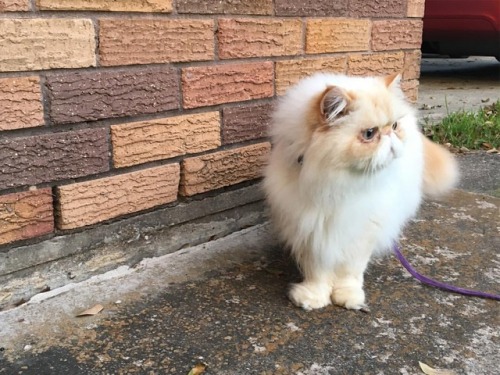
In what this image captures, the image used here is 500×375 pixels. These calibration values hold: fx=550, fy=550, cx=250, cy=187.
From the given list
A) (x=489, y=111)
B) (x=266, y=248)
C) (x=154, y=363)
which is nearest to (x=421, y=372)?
(x=154, y=363)

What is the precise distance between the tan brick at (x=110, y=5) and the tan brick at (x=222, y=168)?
0.69m

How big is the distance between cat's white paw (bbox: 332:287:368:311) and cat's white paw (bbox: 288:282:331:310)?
38 millimetres

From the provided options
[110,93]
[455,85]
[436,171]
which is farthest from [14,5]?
[455,85]

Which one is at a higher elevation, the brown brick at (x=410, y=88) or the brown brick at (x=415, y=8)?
the brown brick at (x=415, y=8)

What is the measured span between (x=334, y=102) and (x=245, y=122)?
0.91m

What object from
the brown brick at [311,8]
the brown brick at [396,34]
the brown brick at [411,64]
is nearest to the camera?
the brown brick at [311,8]

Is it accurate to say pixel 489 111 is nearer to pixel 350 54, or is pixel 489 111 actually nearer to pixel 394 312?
pixel 350 54

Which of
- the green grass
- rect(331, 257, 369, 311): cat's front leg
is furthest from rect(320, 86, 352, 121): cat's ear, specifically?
the green grass

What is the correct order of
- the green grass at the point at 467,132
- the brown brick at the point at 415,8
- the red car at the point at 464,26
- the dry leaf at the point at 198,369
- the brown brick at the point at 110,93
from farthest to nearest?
1. the red car at the point at 464,26
2. the green grass at the point at 467,132
3. the brown brick at the point at 415,8
4. the brown brick at the point at 110,93
5. the dry leaf at the point at 198,369

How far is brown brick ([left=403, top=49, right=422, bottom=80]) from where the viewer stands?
3705 mm

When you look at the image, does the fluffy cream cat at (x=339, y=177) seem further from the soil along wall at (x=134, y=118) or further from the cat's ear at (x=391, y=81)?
the soil along wall at (x=134, y=118)

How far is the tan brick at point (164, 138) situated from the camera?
2.29 m

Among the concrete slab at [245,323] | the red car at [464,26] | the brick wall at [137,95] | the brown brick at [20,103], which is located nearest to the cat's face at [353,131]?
the concrete slab at [245,323]

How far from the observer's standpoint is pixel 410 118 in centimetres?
224
